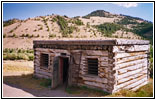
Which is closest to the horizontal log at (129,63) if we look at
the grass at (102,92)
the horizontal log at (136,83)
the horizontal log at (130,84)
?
the horizontal log at (130,84)

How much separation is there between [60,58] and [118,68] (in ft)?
11.8

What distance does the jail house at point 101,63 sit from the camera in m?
9.38

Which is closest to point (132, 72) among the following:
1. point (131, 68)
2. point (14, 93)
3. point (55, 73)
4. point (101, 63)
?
point (131, 68)

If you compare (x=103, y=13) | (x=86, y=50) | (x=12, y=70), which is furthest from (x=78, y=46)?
(x=103, y=13)

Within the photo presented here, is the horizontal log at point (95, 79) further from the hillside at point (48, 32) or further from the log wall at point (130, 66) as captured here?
the hillside at point (48, 32)

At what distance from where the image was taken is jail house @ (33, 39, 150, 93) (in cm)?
938

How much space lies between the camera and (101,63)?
9.73 metres

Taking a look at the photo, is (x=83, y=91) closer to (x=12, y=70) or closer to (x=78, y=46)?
(x=78, y=46)

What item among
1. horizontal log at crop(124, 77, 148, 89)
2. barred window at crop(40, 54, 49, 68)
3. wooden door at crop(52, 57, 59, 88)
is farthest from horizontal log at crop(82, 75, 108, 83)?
barred window at crop(40, 54, 49, 68)

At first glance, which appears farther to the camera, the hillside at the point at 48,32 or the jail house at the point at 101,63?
the hillside at the point at 48,32

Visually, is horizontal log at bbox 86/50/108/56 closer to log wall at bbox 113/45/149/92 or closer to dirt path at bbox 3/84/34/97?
log wall at bbox 113/45/149/92

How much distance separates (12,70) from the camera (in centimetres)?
1717

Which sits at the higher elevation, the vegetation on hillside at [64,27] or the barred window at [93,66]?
the vegetation on hillside at [64,27]

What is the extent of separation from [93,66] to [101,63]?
0.56 m
